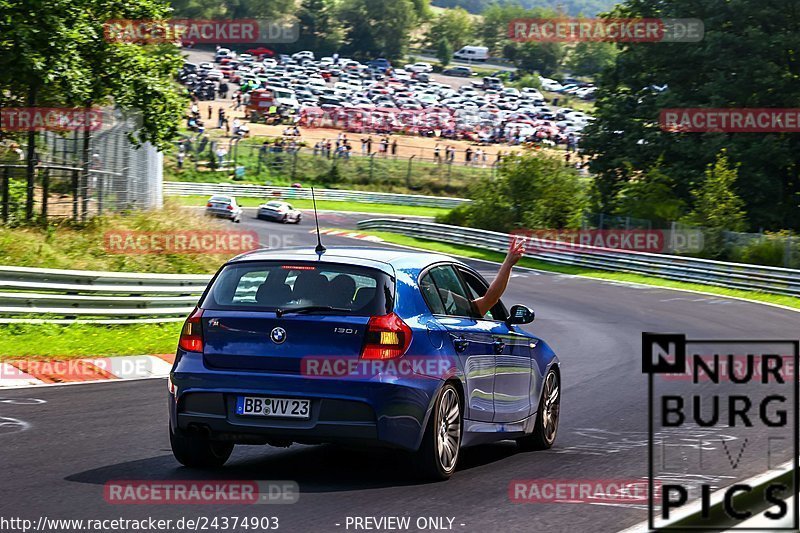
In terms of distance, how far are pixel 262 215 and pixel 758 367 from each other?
40.9 metres

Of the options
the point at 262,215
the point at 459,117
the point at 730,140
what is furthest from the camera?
the point at 459,117

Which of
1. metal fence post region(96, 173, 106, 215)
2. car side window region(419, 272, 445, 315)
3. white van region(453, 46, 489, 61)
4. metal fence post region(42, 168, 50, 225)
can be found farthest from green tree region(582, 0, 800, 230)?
white van region(453, 46, 489, 61)

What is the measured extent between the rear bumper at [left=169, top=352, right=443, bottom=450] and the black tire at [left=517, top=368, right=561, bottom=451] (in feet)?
7.45

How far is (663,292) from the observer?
115ft

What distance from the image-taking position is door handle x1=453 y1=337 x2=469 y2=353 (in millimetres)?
8312

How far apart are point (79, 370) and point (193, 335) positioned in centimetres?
666

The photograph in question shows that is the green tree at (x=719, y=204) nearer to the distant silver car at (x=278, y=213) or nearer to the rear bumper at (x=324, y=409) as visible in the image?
the distant silver car at (x=278, y=213)

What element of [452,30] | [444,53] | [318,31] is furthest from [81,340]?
[452,30]

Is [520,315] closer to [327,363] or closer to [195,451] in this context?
[327,363]

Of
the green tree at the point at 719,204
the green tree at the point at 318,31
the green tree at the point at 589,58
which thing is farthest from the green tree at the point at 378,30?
the green tree at the point at 719,204

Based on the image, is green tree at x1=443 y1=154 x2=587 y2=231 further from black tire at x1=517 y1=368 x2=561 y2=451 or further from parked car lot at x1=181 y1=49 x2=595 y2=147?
black tire at x1=517 y1=368 x2=561 y2=451

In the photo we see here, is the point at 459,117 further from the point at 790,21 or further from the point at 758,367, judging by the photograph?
the point at 758,367

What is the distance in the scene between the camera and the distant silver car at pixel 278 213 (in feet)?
183

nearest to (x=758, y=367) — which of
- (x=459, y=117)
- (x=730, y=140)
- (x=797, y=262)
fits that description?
(x=797, y=262)
